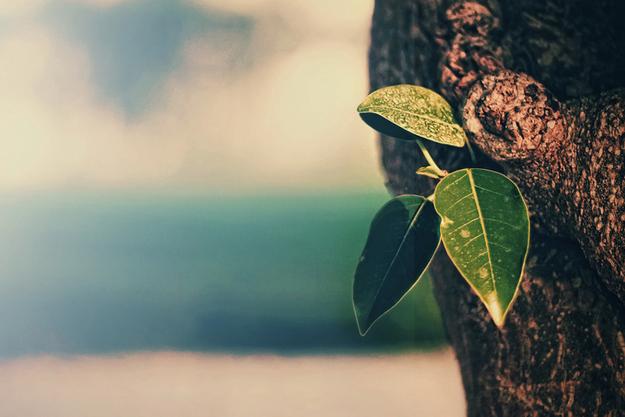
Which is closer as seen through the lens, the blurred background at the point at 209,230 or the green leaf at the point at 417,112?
the green leaf at the point at 417,112

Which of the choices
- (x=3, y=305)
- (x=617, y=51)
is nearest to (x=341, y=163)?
(x=617, y=51)

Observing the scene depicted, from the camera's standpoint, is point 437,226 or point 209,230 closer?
point 437,226

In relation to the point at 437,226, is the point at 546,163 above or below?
above

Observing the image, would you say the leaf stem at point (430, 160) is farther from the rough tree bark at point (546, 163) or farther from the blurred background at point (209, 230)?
the blurred background at point (209, 230)

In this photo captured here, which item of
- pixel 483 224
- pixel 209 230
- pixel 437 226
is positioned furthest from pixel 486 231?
pixel 209 230

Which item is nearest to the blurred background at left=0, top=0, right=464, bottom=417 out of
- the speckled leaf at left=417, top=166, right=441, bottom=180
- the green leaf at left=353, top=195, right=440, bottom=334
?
the green leaf at left=353, top=195, right=440, bottom=334

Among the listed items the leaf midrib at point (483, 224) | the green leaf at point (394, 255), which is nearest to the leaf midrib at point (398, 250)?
the green leaf at point (394, 255)

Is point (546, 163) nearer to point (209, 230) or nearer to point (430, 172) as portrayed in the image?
point (430, 172)
